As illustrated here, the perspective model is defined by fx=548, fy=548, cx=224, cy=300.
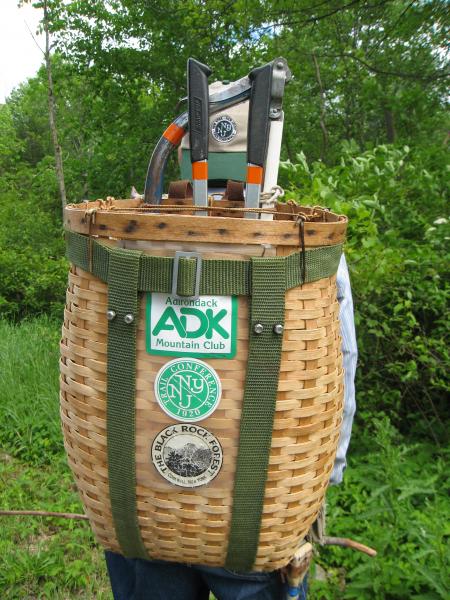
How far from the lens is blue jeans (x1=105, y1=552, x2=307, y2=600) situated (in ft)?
3.66

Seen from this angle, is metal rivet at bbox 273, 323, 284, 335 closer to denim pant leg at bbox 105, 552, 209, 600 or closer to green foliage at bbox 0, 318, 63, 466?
denim pant leg at bbox 105, 552, 209, 600

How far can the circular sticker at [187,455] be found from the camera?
86cm

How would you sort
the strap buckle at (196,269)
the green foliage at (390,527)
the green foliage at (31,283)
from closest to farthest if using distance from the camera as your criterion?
the strap buckle at (196,269)
the green foliage at (390,527)
the green foliage at (31,283)

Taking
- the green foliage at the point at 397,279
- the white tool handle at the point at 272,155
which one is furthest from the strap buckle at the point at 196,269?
the green foliage at the point at 397,279

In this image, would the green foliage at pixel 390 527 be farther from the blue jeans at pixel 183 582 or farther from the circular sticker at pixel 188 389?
the circular sticker at pixel 188 389

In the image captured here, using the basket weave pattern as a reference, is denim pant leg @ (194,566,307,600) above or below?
below

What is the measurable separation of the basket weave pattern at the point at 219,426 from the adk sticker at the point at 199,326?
2cm

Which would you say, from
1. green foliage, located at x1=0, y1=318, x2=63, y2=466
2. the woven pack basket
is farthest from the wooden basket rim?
green foliage, located at x1=0, y1=318, x2=63, y2=466

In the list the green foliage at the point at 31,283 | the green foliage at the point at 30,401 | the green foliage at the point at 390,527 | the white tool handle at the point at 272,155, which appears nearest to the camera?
the white tool handle at the point at 272,155

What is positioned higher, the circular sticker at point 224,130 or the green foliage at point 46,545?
the circular sticker at point 224,130

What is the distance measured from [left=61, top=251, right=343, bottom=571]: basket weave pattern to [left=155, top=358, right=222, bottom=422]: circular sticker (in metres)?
0.01

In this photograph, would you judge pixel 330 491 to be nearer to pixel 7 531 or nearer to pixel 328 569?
pixel 328 569

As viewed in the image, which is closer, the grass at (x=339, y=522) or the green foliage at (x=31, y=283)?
the grass at (x=339, y=522)

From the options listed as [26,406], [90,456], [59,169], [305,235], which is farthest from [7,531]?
[59,169]
